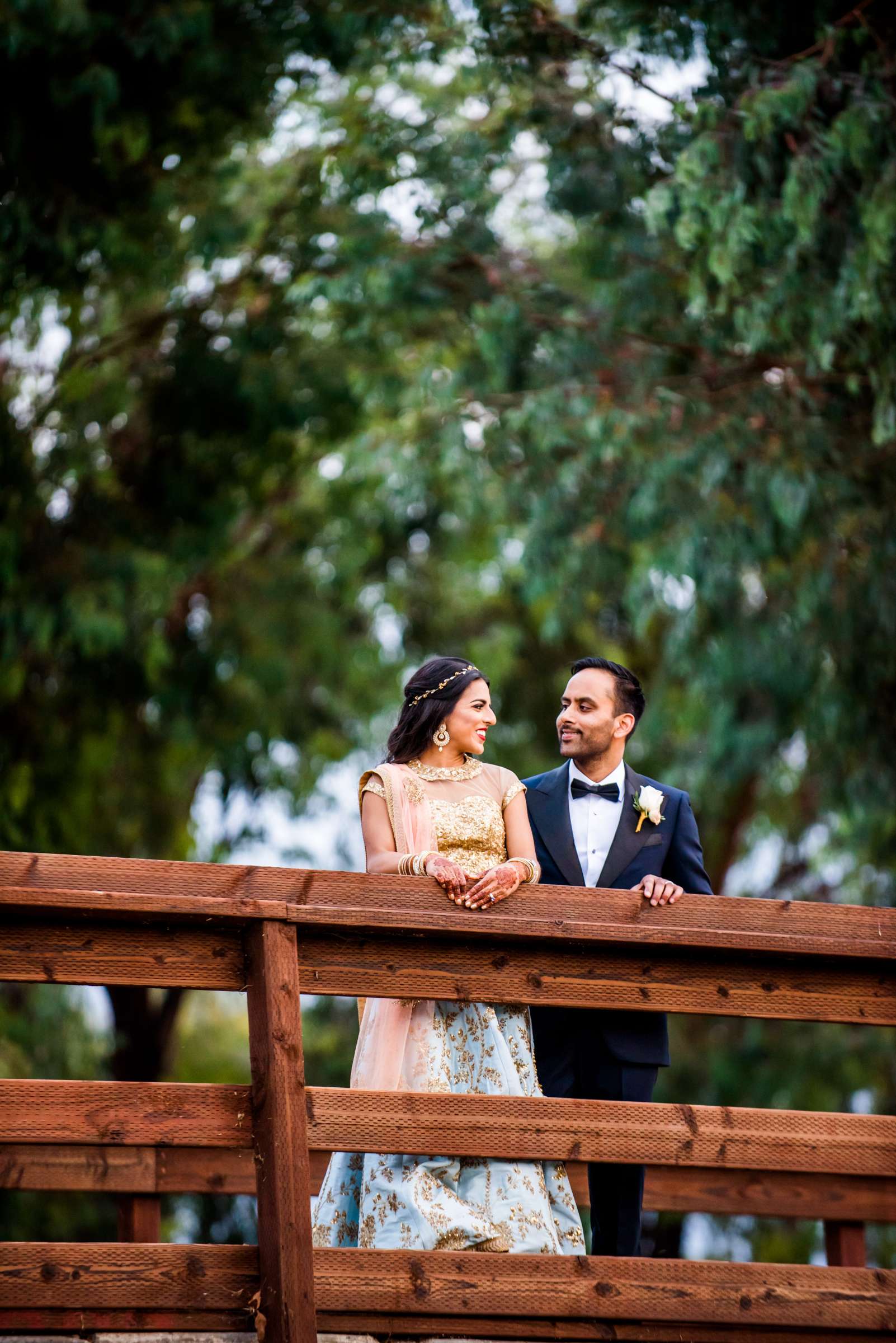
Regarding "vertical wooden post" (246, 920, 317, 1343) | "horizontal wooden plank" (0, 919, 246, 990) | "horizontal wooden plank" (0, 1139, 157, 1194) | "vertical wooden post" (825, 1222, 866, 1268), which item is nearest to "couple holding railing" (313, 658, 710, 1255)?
"vertical wooden post" (246, 920, 317, 1343)

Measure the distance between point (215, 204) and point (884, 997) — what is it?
7.29m

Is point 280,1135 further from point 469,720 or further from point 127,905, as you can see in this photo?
point 469,720

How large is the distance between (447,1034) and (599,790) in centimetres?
100

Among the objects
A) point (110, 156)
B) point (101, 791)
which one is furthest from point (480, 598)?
point (110, 156)

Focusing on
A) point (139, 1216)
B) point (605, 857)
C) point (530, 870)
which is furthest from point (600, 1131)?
point (139, 1216)

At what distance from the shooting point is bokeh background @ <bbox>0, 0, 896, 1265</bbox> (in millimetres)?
8375

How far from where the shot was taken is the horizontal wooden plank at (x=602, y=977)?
178 inches

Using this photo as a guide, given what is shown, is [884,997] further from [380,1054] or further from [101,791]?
[101,791]

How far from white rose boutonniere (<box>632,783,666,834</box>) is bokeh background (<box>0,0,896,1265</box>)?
3.23m

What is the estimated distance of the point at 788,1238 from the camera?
16.7m

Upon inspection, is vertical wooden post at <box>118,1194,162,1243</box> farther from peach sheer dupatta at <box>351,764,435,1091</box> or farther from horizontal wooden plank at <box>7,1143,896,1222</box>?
peach sheer dupatta at <box>351,764,435,1091</box>

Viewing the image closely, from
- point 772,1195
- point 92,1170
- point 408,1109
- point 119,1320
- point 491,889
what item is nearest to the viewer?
point 119,1320

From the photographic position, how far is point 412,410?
1223 cm

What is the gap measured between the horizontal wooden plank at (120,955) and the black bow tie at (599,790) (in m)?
1.49
